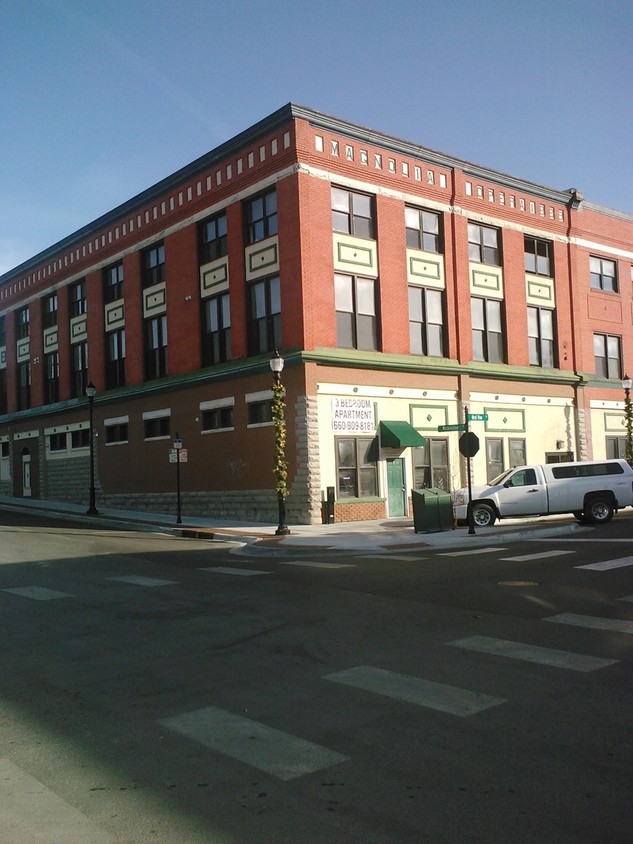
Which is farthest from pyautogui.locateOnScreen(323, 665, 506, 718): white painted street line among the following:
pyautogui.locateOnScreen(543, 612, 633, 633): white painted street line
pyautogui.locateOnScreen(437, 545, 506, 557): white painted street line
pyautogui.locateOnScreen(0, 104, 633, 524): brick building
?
pyautogui.locateOnScreen(0, 104, 633, 524): brick building

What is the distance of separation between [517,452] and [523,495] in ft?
34.4

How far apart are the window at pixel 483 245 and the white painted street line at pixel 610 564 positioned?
67.2ft

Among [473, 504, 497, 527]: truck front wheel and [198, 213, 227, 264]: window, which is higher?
[198, 213, 227, 264]: window

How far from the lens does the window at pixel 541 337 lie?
35.2 meters

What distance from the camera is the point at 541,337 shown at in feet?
117

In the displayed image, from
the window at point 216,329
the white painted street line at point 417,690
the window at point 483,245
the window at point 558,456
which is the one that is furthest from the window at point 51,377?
the white painted street line at point 417,690

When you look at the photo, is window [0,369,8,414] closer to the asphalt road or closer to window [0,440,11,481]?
window [0,440,11,481]

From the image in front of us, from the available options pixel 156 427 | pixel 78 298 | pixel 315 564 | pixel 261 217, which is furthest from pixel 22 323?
pixel 315 564

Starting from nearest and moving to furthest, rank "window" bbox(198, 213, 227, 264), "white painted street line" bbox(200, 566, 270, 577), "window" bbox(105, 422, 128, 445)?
"white painted street line" bbox(200, 566, 270, 577) → "window" bbox(198, 213, 227, 264) → "window" bbox(105, 422, 128, 445)

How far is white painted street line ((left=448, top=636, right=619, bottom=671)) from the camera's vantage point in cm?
725

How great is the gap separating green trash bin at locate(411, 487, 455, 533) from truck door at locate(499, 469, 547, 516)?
1.91 m

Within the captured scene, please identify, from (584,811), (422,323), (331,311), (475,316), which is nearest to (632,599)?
(584,811)

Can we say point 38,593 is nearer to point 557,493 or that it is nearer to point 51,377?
point 557,493

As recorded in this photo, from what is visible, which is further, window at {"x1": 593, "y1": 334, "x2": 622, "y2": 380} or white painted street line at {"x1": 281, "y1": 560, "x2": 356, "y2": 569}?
window at {"x1": 593, "y1": 334, "x2": 622, "y2": 380}
